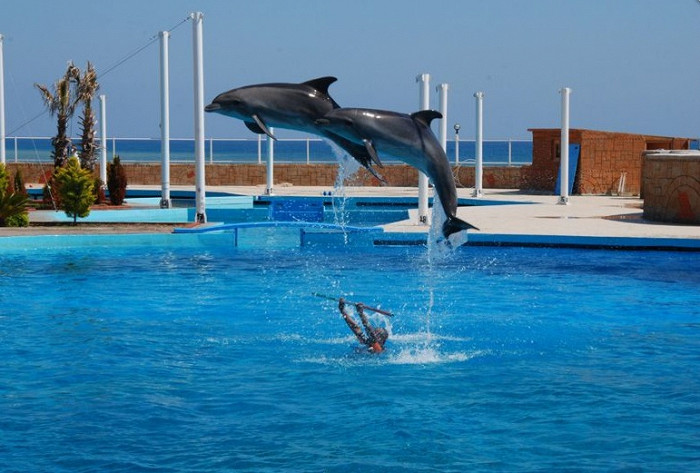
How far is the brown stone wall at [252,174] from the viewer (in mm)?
29734

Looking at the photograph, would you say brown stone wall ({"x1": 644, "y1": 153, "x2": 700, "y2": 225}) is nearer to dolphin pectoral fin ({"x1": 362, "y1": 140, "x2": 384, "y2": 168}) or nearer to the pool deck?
the pool deck

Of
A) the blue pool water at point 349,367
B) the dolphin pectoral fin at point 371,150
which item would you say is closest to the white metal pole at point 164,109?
the blue pool water at point 349,367

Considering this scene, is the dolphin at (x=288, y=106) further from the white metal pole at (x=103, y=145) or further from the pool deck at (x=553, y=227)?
Result: the white metal pole at (x=103, y=145)

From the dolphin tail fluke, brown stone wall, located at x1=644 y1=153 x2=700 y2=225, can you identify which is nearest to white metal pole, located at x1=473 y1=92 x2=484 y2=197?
brown stone wall, located at x1=644 y1=153 x2=700 y2=225

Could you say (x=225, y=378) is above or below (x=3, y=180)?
below

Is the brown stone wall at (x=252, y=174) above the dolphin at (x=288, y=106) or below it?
below

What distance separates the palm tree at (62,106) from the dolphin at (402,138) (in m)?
17.5

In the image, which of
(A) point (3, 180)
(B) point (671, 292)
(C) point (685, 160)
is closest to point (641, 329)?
(B) point (671, 292)

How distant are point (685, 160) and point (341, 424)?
11110 mm

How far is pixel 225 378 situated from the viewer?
8.84 meters

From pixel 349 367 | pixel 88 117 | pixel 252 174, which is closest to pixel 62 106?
pixel 88 117

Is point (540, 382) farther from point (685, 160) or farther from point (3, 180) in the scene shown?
point (3, 180)

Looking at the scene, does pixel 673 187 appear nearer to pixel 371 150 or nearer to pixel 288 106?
pixel 371 150

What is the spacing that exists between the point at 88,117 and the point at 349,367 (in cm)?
1641
